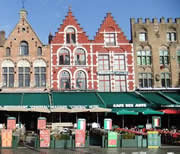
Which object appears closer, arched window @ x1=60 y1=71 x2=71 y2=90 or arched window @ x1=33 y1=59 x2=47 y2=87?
arched window @ x1=33 y1=59 x2=47 y2=87

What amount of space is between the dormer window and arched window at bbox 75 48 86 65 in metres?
2.64

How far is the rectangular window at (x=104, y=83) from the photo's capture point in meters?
30.3

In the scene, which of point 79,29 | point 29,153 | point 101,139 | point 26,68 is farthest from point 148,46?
point 29,153

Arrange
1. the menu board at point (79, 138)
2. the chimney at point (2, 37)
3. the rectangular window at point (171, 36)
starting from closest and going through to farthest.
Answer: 1. the menu board at point (79, 138)
2. the rectangular window at point (171, 36)
3. the chimney at point (2, 37)

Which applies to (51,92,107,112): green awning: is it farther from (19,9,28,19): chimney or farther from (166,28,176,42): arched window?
(166,28,176,42): arched window

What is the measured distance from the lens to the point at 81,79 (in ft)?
99.7

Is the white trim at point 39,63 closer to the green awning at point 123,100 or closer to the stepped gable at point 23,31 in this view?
the stepped gable at point 23,31

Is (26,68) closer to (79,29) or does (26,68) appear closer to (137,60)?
(79,29)

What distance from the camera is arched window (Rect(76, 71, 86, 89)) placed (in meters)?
30.2

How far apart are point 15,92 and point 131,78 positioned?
11369 millimetres

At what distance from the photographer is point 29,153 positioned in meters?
15.6

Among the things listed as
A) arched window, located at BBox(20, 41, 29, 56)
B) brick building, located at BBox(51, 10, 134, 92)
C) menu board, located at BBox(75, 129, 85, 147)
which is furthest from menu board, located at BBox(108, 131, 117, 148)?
arched window, located at BBox(20, 41, 29, 56)

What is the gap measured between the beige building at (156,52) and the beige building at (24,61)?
927cm

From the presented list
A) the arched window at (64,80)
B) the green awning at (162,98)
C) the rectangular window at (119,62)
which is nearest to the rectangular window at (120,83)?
the rectangular window at (119,62)
